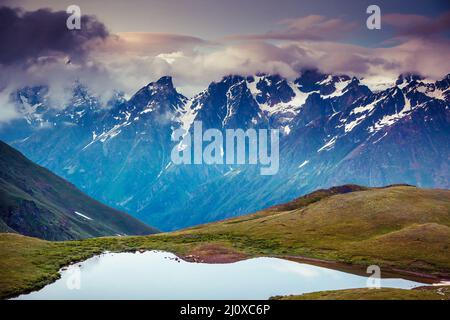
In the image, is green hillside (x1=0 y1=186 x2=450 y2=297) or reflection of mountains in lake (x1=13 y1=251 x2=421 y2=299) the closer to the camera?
reflection of mountains in lake (x1=13 y1=251 x2=421 y2=299)

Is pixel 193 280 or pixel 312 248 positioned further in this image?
pixel 312 248

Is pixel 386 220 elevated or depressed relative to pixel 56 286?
elevated

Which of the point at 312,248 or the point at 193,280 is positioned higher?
the point at 312,248

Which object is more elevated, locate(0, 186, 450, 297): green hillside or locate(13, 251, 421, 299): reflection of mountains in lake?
locate(0, 186, 450, 297): green hillside

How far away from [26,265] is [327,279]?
64.6m

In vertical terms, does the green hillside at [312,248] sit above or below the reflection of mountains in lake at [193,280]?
above

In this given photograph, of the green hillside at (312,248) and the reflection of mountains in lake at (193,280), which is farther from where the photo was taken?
the green hillside at (312,248)
